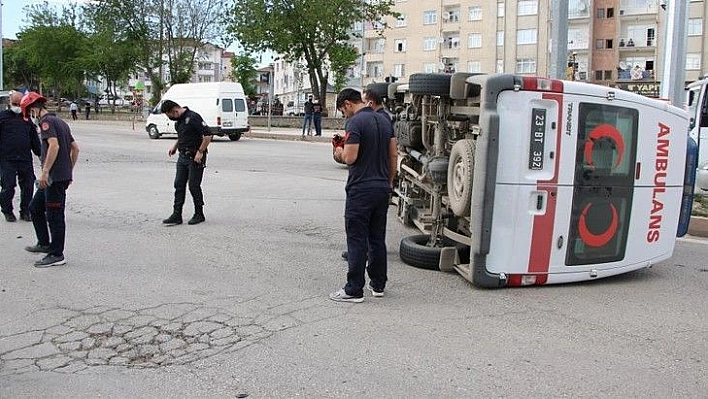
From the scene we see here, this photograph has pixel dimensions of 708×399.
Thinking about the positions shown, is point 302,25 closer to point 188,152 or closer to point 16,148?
point 188,152

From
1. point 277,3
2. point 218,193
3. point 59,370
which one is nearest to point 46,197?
point 59,370

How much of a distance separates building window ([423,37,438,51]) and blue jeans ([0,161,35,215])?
65.1 meters

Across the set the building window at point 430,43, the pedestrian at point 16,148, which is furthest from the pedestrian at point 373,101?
the building window at point 430,43

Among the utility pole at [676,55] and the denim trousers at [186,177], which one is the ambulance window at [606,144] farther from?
the utility pole at [676,55]

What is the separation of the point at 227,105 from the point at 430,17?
47.5 m

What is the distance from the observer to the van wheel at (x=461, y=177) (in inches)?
254

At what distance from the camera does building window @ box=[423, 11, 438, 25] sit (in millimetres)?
71812

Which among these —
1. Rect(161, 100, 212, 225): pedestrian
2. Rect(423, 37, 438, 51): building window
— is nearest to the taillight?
Rect(161, 100, 212, 225): pedestrian

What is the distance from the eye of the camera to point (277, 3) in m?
40.8

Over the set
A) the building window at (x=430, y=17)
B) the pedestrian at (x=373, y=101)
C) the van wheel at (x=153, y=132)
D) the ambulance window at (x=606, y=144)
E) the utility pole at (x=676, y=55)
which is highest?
the building window at (x=430, y=17)

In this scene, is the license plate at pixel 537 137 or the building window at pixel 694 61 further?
the building window at pixel 694 61

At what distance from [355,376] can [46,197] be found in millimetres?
4220

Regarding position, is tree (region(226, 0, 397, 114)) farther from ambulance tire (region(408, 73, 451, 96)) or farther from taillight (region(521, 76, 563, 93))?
taillight (region(521, 76, 563, 93))

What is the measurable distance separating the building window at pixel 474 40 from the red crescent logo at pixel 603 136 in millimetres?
64789
